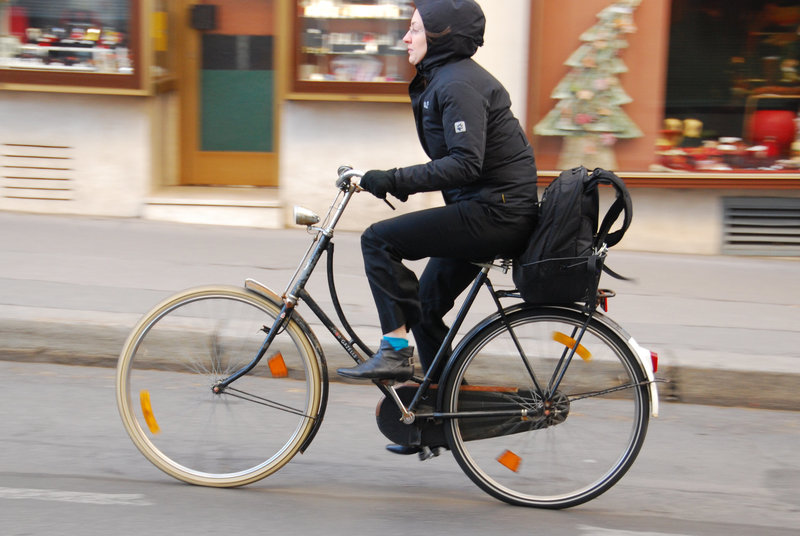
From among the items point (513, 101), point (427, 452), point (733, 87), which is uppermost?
point (733, 87)

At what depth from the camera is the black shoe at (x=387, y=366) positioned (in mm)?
3648

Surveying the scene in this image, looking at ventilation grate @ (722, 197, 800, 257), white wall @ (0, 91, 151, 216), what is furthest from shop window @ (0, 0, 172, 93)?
ventilation grate @ (722, 197, 800, 257)

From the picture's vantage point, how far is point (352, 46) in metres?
8.45

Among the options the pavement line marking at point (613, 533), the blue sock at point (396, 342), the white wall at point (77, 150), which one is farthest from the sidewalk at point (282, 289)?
the pavement line marking at point (613, 533)

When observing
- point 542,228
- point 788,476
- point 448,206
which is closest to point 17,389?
point 448,206

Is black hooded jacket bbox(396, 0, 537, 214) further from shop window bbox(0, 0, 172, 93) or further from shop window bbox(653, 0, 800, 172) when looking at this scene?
shop window bbox(0, 0, 172, 93)

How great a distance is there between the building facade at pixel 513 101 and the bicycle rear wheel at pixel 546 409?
4777 millimetres

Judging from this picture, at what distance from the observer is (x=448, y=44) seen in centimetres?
350

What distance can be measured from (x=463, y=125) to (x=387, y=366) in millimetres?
926

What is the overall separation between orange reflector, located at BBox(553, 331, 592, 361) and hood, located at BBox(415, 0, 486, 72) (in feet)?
3.55

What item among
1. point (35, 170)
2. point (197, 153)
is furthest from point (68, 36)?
point (197, 153)

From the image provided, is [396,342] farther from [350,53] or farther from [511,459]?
[350,53]

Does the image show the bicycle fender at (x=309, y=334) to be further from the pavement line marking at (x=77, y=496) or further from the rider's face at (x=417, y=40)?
the rider's face at (x=417, y=40)

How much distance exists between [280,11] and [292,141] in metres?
1.10
